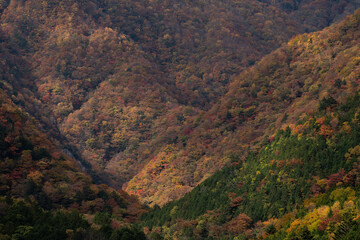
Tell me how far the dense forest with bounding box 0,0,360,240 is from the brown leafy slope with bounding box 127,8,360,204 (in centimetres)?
38

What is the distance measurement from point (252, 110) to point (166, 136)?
35.9m

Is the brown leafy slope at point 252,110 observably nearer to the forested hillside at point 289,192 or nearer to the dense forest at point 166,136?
the dense forest at point 166,136

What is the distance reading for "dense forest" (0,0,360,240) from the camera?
51.8 metres

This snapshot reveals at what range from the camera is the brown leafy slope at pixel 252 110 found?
89500 millimetres

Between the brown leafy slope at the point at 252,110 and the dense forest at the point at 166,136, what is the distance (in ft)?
1.24

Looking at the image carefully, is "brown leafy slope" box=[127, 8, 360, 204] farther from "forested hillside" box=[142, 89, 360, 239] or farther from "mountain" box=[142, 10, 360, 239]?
"forested hillside" box=[142, 89, 360, 239]

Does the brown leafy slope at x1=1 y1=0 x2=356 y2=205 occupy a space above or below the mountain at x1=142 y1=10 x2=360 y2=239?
below

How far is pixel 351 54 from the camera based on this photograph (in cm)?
8269

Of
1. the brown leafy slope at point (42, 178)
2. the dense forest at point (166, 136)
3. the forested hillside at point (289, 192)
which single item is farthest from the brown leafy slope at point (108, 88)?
the forested hillside at point (289, 192)

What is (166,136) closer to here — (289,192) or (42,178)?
(42,178)

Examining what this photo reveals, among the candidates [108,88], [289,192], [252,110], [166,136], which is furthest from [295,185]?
[108,88]

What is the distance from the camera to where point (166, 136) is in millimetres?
131625

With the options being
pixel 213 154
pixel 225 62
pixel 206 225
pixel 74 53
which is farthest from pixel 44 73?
pixel 206 225

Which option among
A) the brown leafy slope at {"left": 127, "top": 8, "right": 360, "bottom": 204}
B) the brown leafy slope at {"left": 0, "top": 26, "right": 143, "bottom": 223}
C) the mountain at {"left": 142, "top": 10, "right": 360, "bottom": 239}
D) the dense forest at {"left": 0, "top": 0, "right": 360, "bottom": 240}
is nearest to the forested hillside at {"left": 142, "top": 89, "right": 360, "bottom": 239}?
the mountain at {"left": 142, "top": 10, "right": 360, "bottom": 239}
